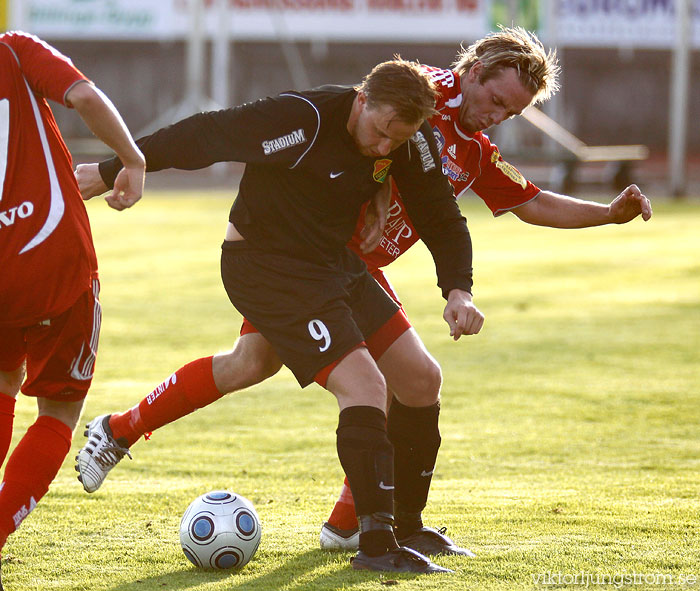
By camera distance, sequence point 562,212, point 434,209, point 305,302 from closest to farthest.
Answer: point 305,302 < point 434,209 < point 562,212

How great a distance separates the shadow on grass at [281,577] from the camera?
384 centimetres

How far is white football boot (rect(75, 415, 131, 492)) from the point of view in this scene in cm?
446

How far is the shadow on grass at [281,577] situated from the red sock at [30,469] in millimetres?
410

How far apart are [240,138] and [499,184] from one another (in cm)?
136

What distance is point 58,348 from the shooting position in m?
3.65

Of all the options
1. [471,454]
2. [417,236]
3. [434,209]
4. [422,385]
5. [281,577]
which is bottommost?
[471,454]

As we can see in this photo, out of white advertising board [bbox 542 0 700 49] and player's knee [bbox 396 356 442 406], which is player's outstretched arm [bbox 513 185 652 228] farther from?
white advertising board [bbox 542 0 700 49]

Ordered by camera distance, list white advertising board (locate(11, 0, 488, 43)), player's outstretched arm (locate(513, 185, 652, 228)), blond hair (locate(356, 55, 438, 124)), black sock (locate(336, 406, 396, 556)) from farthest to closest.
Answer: white advertising board (locate(11, 0, 488, 43)), player's outstretched arm (locate(513, 185, 652, 228)), black sock (locate(336, 406, 396, 556)), blond hair (locate(356, 55, 438, 124))

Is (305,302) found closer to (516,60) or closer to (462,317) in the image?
(462,317)

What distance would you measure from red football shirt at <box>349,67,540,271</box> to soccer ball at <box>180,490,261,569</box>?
44.5 inches

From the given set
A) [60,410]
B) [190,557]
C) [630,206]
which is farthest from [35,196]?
[630,206]

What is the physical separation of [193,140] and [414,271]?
10397 mm

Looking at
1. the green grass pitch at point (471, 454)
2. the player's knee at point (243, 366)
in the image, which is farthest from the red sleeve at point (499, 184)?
the green grass pitch at point (471, 454)

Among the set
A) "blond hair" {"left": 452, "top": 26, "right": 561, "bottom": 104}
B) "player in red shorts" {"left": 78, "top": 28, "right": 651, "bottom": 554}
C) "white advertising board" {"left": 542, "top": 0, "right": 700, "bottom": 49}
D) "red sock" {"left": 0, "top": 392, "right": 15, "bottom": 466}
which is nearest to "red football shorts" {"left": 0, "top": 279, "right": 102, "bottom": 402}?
"red sock" {"left": 0, "top": 392, "right": 15, "bottom": 466}
